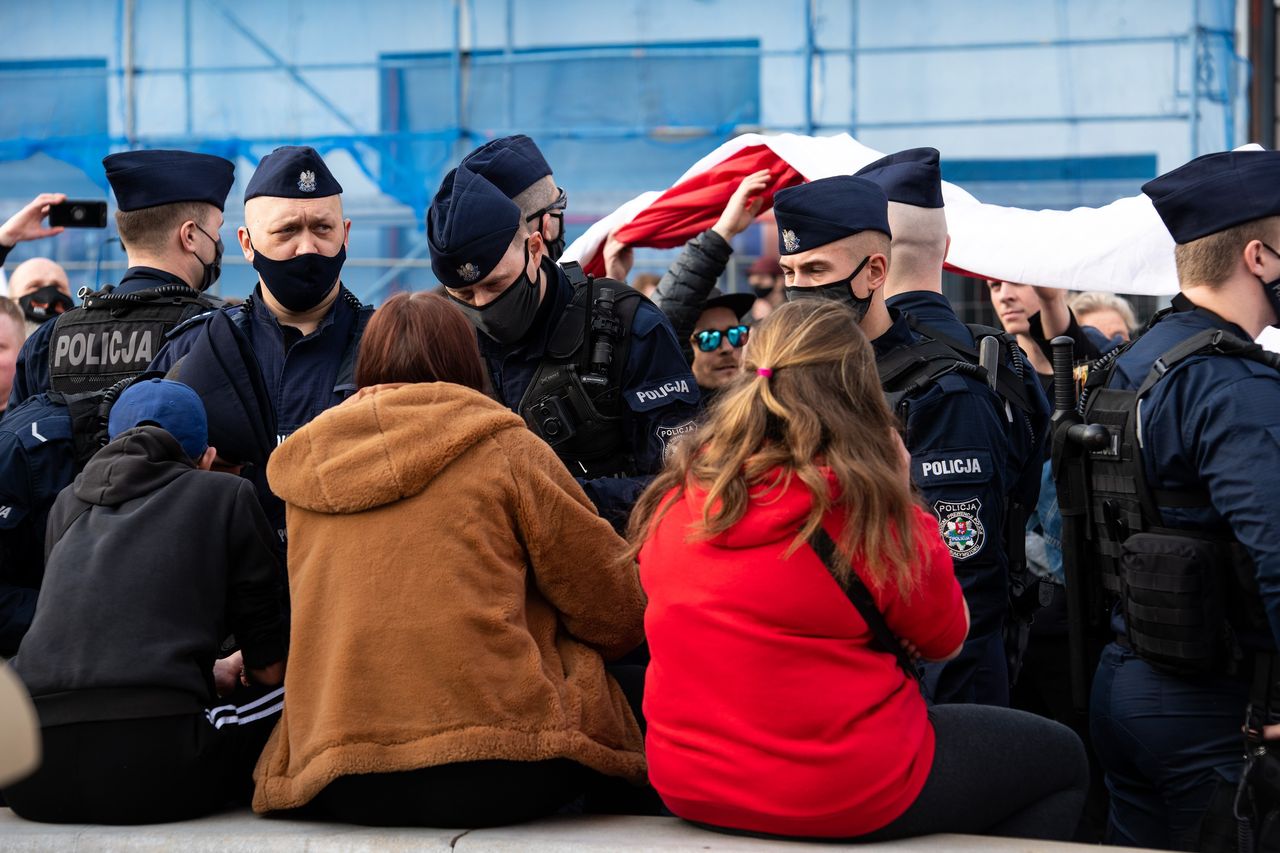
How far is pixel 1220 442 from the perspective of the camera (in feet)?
10.7

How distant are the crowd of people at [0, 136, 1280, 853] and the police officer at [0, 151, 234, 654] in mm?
22

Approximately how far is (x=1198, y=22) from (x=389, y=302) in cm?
985

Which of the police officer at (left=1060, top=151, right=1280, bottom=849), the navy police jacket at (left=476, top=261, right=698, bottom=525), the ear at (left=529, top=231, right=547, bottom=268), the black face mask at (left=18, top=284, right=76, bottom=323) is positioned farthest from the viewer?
the black face mask at (left=18, top=284, right=76, bottom=323)

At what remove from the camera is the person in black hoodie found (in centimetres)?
331

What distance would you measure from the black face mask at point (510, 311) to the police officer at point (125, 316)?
1.03 m

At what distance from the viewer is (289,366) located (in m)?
4.23

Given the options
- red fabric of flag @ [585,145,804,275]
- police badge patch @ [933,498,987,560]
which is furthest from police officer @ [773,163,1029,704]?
red fabric of flag @ [585,145,804,275]

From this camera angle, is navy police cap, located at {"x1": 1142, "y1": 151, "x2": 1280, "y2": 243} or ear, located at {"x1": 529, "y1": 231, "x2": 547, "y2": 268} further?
ear, located at {"x1": 529, "y1": 231, "x2": 547, "y2": 268}

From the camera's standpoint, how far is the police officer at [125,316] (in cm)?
401

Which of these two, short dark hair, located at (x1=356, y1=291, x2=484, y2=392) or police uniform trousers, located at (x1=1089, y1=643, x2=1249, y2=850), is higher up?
short dark hair, located at (x1=356, y1=291, x2=484, y2=392)

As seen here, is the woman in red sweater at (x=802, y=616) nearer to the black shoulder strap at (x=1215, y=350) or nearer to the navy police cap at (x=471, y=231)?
the black shoulder strap at (x=1215, y=350)

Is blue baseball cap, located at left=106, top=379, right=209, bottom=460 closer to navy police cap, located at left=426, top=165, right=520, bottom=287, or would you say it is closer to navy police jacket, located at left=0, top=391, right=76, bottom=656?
navy police jacket, located at left=0, top=391, right=76, bottom=656

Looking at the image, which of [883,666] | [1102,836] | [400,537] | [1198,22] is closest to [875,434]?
[883,666]

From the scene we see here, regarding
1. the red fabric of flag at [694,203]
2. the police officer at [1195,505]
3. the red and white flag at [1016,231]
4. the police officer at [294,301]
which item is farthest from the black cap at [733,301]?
the police officer at [1195,505]
